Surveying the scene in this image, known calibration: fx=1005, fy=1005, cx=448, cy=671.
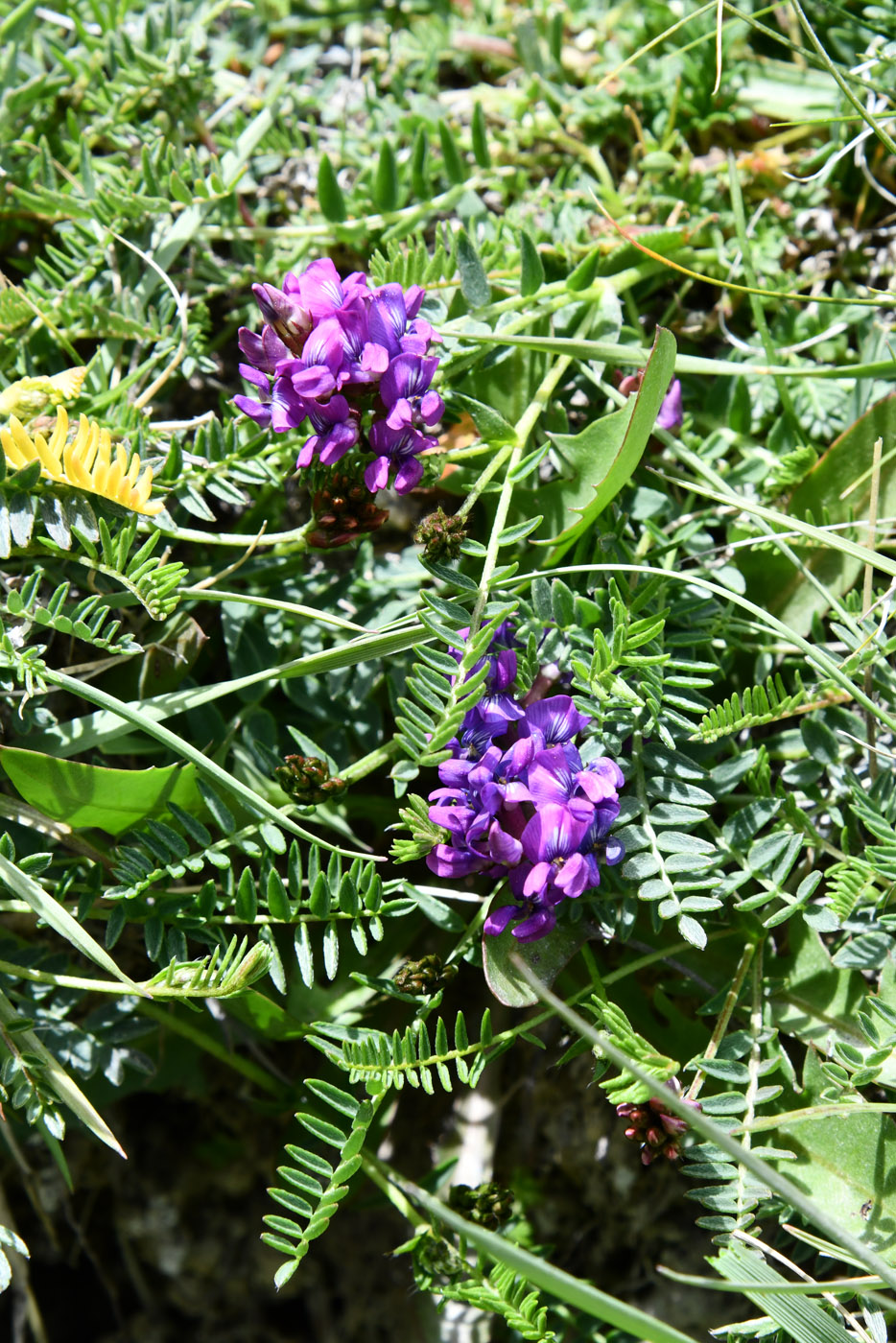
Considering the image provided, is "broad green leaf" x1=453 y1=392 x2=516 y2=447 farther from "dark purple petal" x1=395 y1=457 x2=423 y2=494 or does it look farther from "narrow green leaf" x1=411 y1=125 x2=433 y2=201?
"narrow green leaf" x1=411 y1=125 x2=433 y2=201

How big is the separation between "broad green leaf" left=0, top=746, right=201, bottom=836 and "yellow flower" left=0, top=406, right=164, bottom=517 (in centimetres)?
35

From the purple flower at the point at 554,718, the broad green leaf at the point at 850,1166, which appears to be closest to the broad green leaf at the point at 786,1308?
the broad green leaf at the point at 850,1166

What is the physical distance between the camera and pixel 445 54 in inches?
78.1

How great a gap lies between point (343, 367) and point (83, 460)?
35 centimetres

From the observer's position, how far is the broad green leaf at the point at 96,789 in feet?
4.29

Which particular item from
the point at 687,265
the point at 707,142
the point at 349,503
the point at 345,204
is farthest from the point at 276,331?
the point at 707,142

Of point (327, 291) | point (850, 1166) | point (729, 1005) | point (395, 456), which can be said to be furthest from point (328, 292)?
point (850, 1166)

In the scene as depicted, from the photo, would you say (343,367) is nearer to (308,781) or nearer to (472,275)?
(472,275)

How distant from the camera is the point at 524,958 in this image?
1263 mm

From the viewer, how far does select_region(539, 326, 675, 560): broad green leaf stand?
47.4 inches

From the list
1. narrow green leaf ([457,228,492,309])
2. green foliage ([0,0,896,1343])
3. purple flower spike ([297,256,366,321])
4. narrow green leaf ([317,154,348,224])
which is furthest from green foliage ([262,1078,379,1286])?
narrow green leaf ([317,154,348,224])

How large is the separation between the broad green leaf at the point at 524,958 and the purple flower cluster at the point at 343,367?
60cm

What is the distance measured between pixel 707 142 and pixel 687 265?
33cm

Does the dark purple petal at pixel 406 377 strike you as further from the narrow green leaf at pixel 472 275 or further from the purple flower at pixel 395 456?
the narrow green leaf at pixel 472 275
